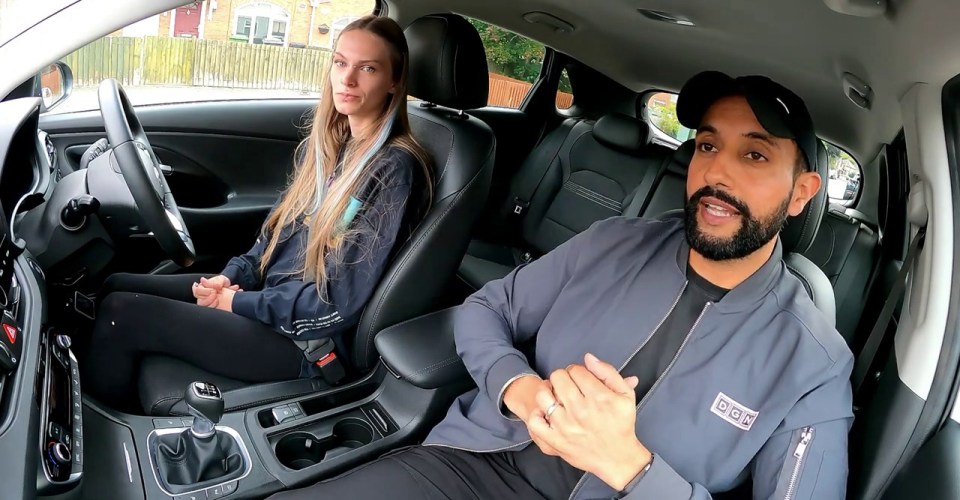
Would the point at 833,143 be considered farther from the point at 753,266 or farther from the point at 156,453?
the point at 156,453

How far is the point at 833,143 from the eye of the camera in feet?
9.73

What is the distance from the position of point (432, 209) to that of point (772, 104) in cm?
93

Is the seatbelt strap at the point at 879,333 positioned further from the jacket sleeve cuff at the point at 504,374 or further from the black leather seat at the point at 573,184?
the black leather seat at the point at 573,184

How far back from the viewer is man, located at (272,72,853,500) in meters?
1.26

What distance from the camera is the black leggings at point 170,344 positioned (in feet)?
6.14

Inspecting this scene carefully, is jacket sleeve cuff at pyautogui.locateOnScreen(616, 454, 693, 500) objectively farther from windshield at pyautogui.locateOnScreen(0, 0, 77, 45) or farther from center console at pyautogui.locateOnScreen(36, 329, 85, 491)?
windshield at pyautogui.locateOnScreen(0, 0, 77, 45)

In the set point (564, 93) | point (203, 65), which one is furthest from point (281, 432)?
point (564, 93)

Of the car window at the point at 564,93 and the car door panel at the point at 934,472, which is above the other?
the car door panel at the point at 934,472

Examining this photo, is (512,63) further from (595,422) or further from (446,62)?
(595,422)

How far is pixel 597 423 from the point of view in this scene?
1172 mm

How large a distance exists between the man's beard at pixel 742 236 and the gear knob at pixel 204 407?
3.61ft

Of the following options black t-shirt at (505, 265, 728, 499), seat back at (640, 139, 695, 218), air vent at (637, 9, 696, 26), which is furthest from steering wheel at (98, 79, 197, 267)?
seat back at (640, 139, 695, 218)

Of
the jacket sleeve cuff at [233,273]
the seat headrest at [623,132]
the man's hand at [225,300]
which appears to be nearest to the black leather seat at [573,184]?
the seat headrest at [623,132]

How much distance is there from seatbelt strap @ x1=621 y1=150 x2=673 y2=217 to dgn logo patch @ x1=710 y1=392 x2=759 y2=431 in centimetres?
184
